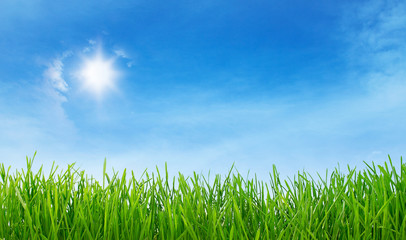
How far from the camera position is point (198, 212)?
230 centimetres

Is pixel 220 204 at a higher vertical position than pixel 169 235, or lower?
higher

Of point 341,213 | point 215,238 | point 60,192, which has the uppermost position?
point 60,192

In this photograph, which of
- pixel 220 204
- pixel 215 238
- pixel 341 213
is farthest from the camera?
pixel 220 204

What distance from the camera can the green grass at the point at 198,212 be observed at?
2158 mm

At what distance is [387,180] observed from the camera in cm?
256

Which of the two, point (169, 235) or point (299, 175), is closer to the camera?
point (169, 235)

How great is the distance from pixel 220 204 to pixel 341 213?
818mm

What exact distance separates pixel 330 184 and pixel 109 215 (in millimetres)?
1538

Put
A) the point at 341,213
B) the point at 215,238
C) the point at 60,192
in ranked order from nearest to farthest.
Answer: the point at 215,238 < the point at 341,213 < the point at 60,192

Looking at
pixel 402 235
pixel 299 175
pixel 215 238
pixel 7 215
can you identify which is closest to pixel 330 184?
pixel 299 175

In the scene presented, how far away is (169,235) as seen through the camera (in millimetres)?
2213

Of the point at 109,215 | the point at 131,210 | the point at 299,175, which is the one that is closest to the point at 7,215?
the point at 109,215

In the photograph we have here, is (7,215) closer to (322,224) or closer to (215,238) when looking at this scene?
(215,238)

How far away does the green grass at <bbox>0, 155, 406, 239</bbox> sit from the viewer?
216cm
